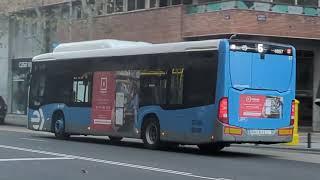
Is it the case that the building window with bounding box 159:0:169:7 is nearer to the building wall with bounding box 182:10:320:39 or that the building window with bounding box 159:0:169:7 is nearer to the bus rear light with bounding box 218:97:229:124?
the building wall with bounding box 182:10:320:39

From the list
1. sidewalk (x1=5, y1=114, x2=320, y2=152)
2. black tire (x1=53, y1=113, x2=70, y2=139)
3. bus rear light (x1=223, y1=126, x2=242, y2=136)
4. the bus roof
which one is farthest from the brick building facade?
bus rear light (x1=223, y1=126, x2=242, y2=136)

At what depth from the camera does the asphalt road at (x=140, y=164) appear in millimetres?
12617

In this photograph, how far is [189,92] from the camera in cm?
1791

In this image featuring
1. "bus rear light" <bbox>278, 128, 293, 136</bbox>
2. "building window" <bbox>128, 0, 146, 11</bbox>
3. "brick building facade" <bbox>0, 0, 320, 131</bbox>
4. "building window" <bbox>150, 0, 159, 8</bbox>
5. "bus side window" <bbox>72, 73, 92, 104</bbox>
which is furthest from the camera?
"building window" <bbox>128, 0, 146, 11</bbox>

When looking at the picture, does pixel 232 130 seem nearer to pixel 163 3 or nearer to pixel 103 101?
pixel 103 101

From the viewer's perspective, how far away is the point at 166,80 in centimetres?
1877

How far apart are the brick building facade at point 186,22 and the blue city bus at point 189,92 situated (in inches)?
389

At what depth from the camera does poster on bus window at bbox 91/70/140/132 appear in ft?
66.2

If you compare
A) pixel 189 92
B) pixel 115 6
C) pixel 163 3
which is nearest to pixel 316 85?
pixel 163 3

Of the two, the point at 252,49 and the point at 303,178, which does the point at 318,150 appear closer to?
the point at 252,49

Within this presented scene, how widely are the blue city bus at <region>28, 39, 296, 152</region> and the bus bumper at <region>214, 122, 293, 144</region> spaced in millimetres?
26

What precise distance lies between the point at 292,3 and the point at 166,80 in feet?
50.8

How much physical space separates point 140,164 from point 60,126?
31.9 feet

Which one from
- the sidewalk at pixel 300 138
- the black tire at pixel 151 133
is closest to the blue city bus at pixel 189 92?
the black tire at pixel 151 133
